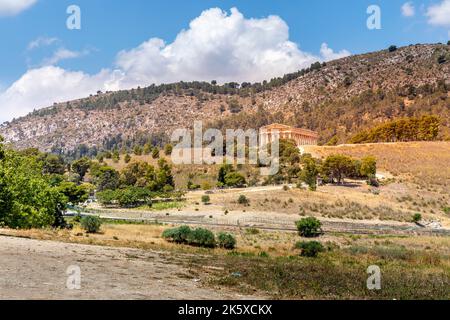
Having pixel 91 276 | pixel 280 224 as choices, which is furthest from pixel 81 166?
pixel 91 276

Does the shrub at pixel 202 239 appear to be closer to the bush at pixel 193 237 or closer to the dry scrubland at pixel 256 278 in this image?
the bush at pixel 193 237

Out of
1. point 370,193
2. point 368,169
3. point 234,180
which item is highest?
point 368,169

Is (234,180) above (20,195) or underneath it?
above

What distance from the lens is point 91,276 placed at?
47.0 ft

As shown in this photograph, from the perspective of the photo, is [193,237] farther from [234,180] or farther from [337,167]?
[337,167]

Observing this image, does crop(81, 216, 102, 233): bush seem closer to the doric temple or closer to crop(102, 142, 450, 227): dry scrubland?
crop(102, 142, 450, 227): dry scrubland

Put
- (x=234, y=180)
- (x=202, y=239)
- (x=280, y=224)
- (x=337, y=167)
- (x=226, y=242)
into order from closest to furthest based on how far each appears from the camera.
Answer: (x=226, y=242)
(x=202, y=239)
(x=280, y=224)
(x=337, y=167)
(x=234, y=180)

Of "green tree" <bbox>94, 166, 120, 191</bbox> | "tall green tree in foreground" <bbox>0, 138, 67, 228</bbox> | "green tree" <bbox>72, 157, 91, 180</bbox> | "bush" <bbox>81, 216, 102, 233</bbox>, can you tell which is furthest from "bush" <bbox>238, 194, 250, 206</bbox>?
"green tree" <bbox>72, 157, 91, 180</bbox>

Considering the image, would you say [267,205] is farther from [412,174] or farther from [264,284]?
[264,284]

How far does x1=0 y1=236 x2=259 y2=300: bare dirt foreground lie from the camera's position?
11.6m

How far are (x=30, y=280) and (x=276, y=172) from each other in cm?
7905

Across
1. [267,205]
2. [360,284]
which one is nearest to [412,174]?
[267,205]

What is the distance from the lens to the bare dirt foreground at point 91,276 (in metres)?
11.6

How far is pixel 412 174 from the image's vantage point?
90.2 m
